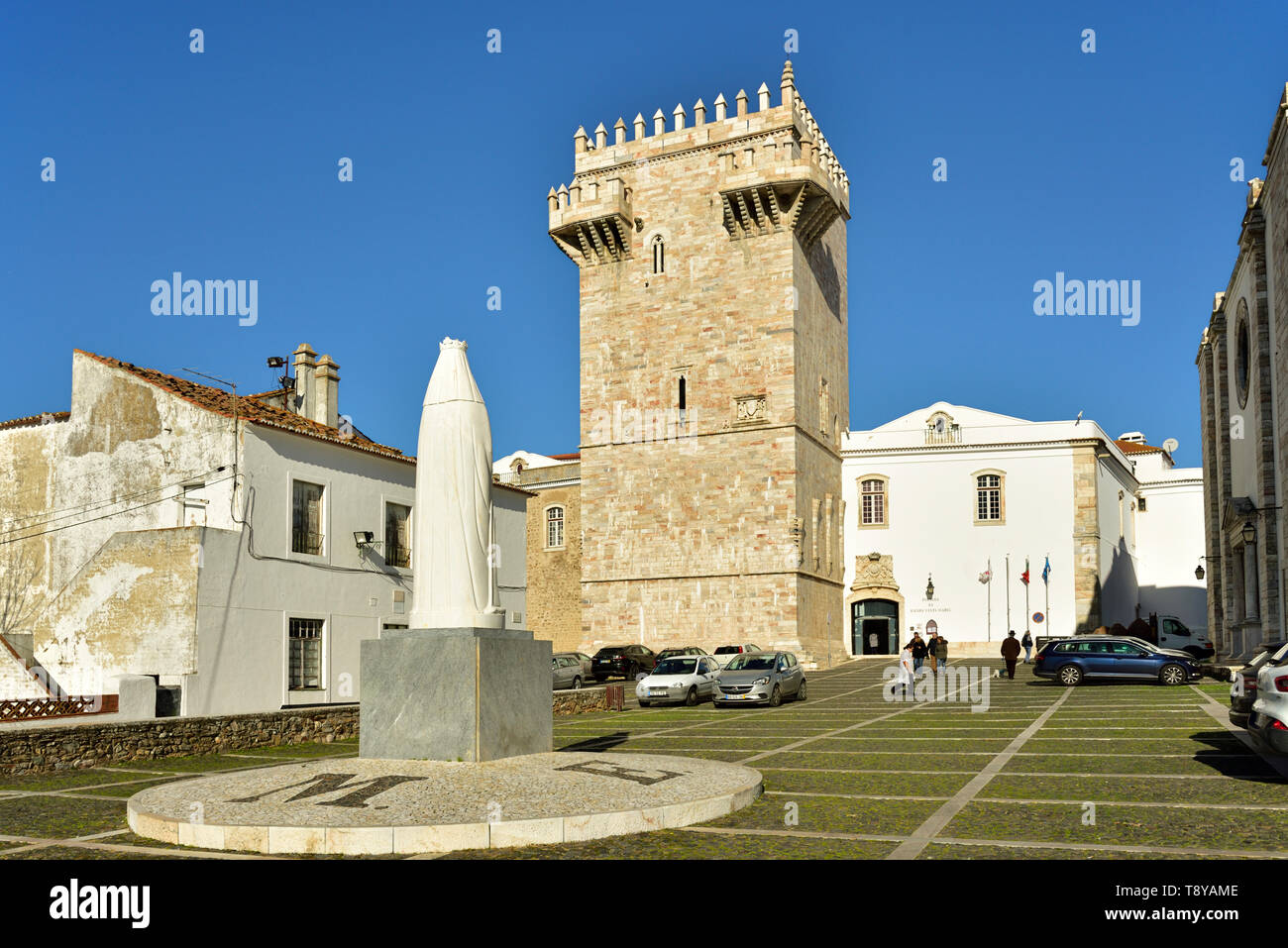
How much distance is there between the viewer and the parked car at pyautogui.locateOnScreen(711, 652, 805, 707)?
24500mm

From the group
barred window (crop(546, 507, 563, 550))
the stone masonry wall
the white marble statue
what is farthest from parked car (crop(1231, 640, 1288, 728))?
barred window (crop(546, 507, 563, 550))

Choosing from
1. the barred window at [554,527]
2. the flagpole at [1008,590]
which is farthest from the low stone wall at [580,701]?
the flagpole at [1008,590]

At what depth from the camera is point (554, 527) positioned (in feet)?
165

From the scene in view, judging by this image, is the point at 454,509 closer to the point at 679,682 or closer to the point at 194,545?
the point at 194,545

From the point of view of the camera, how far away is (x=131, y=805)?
9.12 metres

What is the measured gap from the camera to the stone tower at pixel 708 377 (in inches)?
1631

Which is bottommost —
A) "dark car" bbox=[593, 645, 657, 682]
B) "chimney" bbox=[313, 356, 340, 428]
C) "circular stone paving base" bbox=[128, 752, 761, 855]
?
"dark car" bbox=[593, 645, 657, 682]

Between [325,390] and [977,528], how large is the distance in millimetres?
28225

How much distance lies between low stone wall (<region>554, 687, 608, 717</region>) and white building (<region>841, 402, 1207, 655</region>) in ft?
80.9

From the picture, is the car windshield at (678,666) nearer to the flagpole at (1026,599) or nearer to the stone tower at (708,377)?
the stone tower at (708,377)

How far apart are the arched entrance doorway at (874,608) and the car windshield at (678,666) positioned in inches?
849

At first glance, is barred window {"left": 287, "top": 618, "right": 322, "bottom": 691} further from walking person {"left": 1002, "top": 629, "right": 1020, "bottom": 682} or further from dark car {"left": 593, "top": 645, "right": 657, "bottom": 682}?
walking person {"left": 1002, "top": 629, "right": 1020, "bottom": 682}
